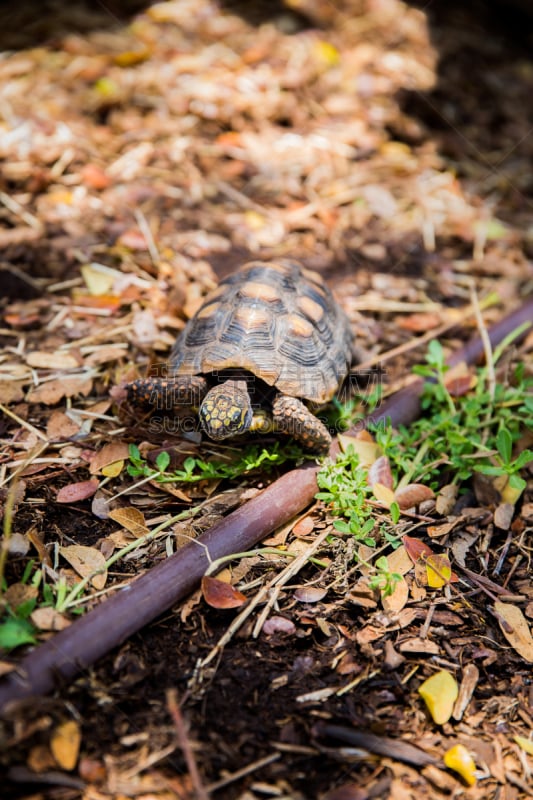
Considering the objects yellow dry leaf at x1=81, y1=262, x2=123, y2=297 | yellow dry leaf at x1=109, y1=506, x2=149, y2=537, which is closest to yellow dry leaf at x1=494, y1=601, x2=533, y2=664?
yellow dry leaf at x1=109, y1=506, x2=149, y2=537

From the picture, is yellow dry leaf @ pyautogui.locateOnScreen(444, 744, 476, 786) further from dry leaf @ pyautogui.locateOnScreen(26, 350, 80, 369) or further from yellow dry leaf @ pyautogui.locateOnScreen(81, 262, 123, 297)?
yellow dry leaf @ pyautogui.locateOnScreen(81, 262, 123, 297)

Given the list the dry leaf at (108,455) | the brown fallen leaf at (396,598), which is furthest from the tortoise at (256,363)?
the brown fallen leaf at (396,598)

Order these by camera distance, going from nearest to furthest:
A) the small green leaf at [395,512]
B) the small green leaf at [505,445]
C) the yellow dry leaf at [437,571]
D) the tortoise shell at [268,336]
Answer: the yellow dry leaf at [437,571], the small green leaf at [395,512], the small green leaf at [505,445], the tortoise shell at [268,336]

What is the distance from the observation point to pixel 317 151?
5949 millimetres

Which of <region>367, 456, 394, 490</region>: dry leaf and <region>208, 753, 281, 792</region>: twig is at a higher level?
<region>367, 456, 394, 490</region>: dry leaf

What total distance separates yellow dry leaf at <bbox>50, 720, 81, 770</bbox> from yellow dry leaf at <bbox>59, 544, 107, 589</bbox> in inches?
24.1

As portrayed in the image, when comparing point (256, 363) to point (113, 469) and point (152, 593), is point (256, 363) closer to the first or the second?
point (113, 469)

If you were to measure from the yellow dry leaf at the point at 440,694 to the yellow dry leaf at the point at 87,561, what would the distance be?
1414mm

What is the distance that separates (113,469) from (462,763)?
2.04 metres

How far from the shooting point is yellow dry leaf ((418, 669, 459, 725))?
2455 millimetres

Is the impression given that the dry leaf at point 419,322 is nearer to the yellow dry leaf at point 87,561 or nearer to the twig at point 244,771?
the yellow dry leaf at point 87,561

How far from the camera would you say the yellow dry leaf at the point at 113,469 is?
127 inches

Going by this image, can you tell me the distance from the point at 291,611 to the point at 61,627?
3.17 feet

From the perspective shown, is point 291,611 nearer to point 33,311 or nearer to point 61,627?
point 61,627
